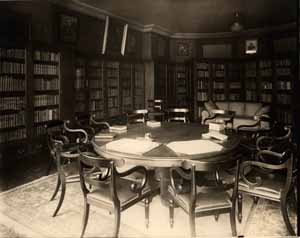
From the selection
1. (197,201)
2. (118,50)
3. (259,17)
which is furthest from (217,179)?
(259,17)

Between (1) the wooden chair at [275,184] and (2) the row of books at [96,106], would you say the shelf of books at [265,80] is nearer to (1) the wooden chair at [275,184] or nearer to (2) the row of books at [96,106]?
(2) the row of books at [96,106]

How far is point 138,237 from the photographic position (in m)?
2.31

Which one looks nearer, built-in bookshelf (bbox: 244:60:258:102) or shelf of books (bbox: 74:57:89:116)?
shelf of books (bbox: 74:57:89:116)

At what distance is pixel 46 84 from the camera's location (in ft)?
15.6

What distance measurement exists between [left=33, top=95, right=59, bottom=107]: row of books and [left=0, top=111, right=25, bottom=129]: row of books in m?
0.33

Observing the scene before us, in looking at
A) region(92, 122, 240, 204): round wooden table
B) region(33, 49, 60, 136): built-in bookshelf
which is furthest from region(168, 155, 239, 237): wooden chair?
region(33, 49, 60, 136): built-in bookshelf

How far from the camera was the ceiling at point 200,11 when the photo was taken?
554 cm

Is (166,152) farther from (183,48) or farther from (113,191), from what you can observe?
(183,48)

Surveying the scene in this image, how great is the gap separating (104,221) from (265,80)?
21.6ft

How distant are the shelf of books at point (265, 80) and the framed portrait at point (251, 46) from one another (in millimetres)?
691

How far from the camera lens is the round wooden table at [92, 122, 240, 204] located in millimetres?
2213

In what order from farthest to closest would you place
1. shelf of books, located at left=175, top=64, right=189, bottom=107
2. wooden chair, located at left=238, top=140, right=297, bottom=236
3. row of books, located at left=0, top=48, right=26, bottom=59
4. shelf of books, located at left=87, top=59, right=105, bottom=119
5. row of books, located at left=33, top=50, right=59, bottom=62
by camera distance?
shelf of books, located at left=175, top=64, right=189, bottom=107 < shelf of books, located at left=87, top=59, right=105, bottom=119 < row of books, located at left=33, top=50, right=59, bottom=62 < row of books, located at left=0, top=48, right=26, bottom=59 < wooden chair, located at left=238, top=140, right=297, bottom=236

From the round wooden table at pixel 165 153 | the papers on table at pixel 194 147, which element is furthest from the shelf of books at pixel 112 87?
the papers on table at pixel 194 147

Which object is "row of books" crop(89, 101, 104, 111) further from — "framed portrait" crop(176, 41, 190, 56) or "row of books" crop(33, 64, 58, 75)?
"framed portrait" crop(176, 41, 190, 56)
